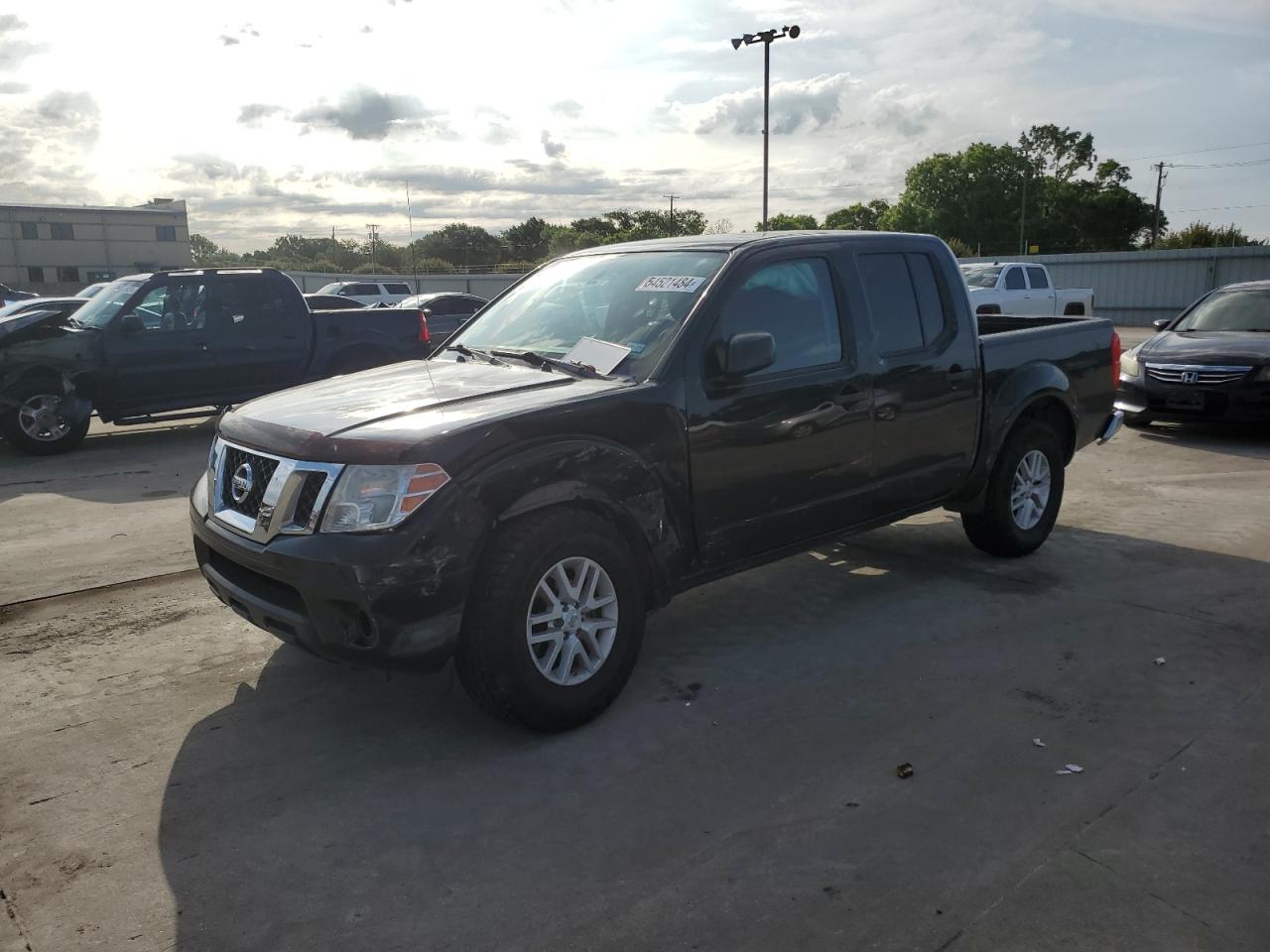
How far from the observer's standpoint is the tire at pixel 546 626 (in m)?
3.43

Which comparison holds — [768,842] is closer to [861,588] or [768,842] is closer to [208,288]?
[861,588]

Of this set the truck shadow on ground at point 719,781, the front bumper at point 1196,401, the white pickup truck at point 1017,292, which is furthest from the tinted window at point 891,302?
the white pickup truck at point 1017,292

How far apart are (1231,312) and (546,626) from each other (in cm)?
1049

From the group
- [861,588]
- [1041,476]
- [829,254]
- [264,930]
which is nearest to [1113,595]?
[1041,476]

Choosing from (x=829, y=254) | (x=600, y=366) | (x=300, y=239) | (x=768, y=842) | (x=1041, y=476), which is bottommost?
(x=768, y=842)

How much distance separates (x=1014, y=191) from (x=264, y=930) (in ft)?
295

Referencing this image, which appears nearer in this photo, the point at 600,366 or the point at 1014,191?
the point at 600,366

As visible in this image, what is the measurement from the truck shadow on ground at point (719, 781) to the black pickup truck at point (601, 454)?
0.46 meters

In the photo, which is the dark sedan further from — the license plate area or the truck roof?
the truck roof

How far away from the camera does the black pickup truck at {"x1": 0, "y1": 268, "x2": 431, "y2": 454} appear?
999 centimetres

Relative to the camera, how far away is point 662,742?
145 inches

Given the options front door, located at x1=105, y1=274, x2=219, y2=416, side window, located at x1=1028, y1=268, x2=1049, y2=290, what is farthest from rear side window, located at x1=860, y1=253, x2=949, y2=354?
side window, located at x1=1028, y1=268, x2=1049, y2=290

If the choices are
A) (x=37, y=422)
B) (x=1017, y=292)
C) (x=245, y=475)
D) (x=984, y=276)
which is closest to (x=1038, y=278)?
(x=1017, y=292)

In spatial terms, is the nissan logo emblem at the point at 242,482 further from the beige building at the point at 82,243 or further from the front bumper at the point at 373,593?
the beige building at the point at 82,243
